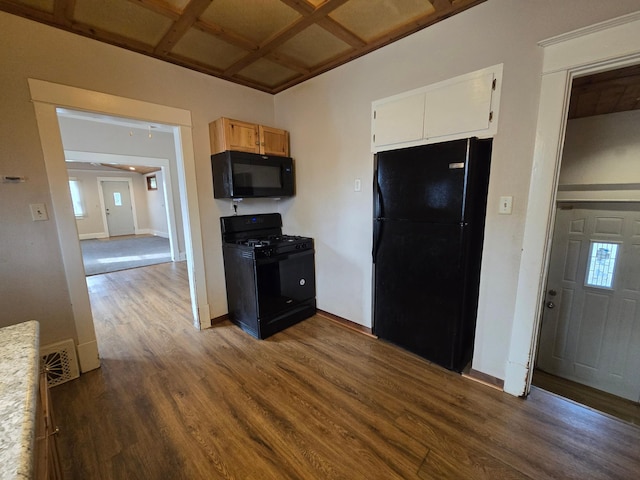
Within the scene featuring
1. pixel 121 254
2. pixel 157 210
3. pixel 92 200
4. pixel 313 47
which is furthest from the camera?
pixel 157 210

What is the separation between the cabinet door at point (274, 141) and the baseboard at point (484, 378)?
270 cm

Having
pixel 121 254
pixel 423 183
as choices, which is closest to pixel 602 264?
pixel 423 183

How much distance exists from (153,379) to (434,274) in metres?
2.30

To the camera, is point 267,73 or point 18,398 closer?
point 18,398

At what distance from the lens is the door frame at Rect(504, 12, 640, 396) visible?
1356mm

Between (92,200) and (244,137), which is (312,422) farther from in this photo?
(92,200)

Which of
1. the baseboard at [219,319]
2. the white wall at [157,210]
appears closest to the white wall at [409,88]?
the baseboard at [219,319]

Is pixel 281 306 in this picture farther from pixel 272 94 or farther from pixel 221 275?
pixel 272 94

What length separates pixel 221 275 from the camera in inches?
115

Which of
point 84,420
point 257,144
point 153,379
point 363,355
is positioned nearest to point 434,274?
point 363,355

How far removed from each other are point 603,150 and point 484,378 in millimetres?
2508

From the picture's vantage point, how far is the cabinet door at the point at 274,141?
9.08 ft

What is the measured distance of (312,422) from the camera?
1.63 meters

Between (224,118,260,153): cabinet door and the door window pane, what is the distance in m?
3.61
